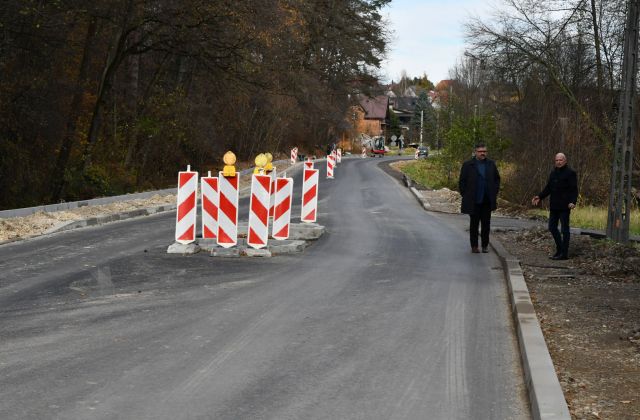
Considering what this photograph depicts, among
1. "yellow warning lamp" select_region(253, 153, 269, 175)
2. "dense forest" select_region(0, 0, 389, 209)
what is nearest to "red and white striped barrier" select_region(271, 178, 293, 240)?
"yellow warning lamp" select_region(253, 153, 269, 175)

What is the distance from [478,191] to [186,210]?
16.5ft

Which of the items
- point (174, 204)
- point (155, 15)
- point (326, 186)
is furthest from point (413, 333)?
point (326, 186)

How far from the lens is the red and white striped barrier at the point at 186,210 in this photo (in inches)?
522

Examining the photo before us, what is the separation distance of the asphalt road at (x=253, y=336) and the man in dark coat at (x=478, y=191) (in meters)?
0.77

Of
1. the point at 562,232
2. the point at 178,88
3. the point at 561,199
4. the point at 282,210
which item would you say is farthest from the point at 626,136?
the point at 178,88

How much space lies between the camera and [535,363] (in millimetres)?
6098

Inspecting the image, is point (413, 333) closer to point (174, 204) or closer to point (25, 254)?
point (25, 254)

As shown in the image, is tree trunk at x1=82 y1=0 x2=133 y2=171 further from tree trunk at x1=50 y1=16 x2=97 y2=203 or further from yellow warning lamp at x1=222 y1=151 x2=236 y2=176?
yellow warning lamp at x1=222 y1=151 x2=236 y2=176

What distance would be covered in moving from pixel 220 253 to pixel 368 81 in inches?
2415

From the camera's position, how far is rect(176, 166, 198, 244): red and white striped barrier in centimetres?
1327

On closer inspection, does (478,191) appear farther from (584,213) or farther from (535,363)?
(584,213)

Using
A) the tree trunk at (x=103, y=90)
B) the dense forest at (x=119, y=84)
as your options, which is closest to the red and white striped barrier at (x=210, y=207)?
the dense forest at (x=119, y=84)

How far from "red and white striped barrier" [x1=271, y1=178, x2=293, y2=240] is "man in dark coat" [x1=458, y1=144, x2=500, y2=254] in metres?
3.00

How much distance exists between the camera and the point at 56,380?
5766 mm
